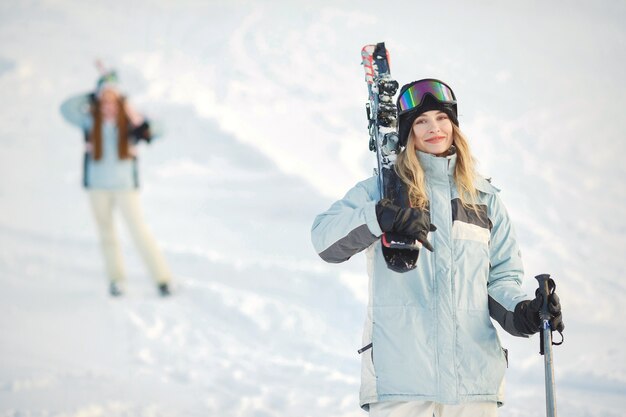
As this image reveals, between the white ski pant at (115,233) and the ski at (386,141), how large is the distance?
11.6ft

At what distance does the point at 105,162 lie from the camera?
5.78 metres

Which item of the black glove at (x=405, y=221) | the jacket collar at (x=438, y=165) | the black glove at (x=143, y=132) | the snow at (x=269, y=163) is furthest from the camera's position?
the black glove at (x=143, y=132)

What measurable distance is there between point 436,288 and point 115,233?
14.4ft

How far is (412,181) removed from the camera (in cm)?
221

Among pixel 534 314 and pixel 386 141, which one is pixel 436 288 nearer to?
pixel 534 314

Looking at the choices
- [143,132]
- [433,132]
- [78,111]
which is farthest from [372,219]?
[78,111]

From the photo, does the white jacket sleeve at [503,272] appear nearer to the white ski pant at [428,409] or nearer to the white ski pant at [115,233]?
the white ski pant at [428,409]

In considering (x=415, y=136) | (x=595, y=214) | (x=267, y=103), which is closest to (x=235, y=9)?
(x=267, y=103)

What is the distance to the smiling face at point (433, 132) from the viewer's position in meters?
2.29

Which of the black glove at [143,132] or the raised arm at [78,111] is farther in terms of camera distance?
the raised arm at [78,111]

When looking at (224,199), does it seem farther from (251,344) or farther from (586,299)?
(586,299)

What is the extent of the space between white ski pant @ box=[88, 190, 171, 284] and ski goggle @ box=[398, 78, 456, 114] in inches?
153

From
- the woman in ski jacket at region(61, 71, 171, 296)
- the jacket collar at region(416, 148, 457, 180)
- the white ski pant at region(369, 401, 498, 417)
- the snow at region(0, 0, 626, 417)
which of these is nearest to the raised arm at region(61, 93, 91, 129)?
the woman in ski jacket at region(61, 71, 171, 296)

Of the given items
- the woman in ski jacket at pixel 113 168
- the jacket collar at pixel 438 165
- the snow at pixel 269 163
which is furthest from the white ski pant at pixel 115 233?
the jacket collar at pixel 438 165
